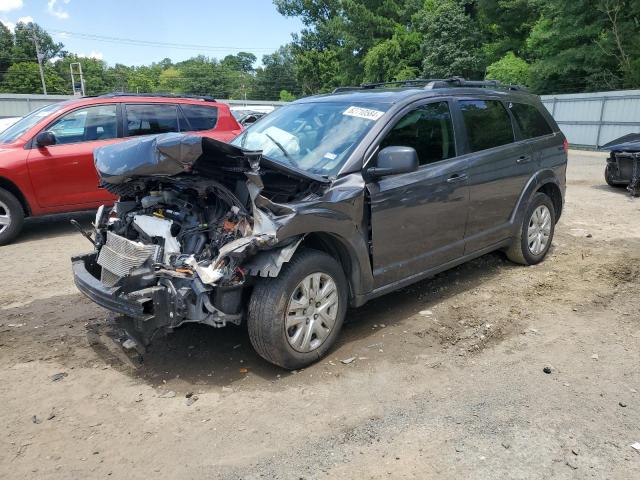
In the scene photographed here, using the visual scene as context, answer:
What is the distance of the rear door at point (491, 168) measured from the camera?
4828mm

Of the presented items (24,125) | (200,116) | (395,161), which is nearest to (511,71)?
(200,116)

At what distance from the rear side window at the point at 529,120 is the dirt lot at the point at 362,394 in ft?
5.36

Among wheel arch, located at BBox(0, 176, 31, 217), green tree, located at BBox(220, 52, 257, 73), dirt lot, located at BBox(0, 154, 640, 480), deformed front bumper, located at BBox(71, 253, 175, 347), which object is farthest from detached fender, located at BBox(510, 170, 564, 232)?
green tree, located at BBox(220, 52, 257, 73)

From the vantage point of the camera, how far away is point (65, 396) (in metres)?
3.42

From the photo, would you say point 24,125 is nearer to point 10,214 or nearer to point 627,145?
point 10,214

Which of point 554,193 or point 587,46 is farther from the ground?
point 587,46

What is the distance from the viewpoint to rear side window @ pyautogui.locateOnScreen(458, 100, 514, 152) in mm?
4852

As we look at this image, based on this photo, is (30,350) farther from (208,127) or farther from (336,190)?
(208,127)

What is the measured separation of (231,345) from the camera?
4090mm

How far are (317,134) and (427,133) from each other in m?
0.95

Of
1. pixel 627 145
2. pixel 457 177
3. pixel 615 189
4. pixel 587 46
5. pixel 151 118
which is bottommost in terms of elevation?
pixel 615 189

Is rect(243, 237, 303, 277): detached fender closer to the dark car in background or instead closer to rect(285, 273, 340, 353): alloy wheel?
rect(285, 273, 340, 353): alloy wheel

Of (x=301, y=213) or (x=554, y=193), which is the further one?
(x=554, y=193)

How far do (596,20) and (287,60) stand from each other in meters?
67.9
